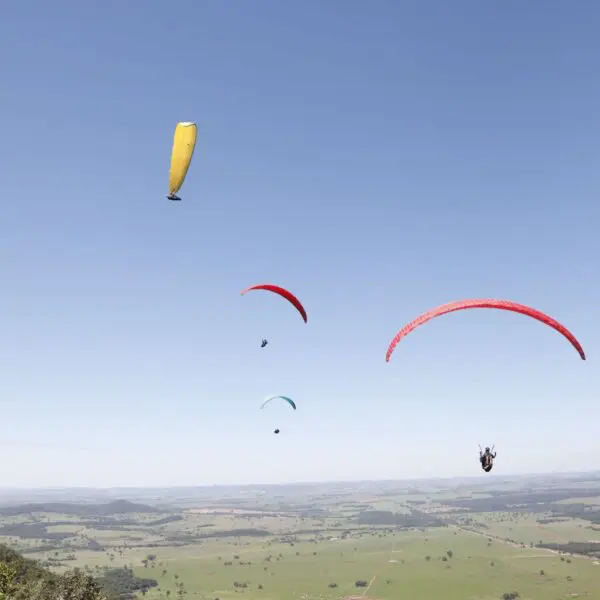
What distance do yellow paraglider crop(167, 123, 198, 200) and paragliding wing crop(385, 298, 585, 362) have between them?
9.30 meters

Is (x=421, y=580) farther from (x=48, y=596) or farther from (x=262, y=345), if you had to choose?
(x=262, y=345)

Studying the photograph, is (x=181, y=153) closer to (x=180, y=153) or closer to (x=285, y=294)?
(x=180, y=153)

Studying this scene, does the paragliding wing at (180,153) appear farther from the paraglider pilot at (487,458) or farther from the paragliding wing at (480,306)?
the paraglider pilot at (487,458)

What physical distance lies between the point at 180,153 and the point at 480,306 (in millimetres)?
11989

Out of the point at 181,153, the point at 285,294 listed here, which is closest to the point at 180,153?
the point at 181,153

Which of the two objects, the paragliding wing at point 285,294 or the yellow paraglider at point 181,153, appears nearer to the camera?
the yellow paraglider at point 181,153

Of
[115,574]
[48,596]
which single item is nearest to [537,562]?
[115,574]

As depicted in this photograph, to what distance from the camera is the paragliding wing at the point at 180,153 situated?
1800 centimetres

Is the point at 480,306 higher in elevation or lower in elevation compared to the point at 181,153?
lower

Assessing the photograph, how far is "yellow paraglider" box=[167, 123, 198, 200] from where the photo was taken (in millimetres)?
18000

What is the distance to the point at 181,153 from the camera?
59.5 feet

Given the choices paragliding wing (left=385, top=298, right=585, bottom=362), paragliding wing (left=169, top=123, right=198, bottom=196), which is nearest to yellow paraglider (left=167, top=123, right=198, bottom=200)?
paragliding wing (left=169, top=123, right=198, bottom=196)

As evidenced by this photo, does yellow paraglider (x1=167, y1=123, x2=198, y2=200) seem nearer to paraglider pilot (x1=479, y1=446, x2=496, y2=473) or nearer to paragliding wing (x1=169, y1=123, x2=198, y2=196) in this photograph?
paragliding wing (x1=169, y1=123, x2=198, y2=196)

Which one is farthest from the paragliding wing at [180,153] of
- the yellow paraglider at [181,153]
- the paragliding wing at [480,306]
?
the paragliding wing at [480,306]
